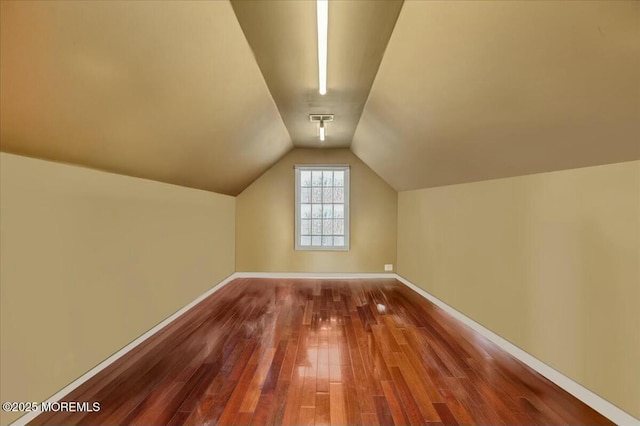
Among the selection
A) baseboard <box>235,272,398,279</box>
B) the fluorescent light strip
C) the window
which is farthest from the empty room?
the window

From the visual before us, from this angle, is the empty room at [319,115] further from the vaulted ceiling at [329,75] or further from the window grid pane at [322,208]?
the window grid pane at [322,208]

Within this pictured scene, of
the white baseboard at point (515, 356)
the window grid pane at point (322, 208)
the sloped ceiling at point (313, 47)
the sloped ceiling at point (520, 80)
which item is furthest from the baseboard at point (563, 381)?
the window grid pane at point (322, 208)

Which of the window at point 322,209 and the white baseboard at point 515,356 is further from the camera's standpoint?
the window at point 322,209

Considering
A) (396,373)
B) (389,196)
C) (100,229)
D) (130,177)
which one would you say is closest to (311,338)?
(396,373)

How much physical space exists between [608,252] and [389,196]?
4135 millimetres

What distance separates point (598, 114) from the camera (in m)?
1.65

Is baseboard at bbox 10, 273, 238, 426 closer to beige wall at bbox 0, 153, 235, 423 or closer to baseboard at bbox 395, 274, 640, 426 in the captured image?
beige wall at bbox 0, 153, 235, 423

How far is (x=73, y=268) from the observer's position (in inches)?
86.4

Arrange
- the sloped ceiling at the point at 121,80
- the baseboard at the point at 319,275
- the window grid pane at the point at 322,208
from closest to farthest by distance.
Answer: the sloped ceiling at the point at 121,80, the baseboard at the point at 319,275, the window grid pane at the point at 322,208

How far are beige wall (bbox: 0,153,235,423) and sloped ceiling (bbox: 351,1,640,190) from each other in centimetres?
242

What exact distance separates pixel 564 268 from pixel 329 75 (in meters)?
2.41

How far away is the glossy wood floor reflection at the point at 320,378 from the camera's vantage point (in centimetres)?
195

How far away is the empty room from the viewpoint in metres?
1.51

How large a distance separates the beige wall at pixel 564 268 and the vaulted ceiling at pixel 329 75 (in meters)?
0.23
